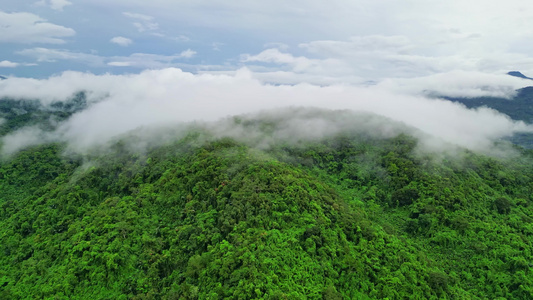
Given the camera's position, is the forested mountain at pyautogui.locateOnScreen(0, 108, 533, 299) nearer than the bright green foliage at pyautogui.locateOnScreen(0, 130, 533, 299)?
No

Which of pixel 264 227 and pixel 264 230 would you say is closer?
pixel 264 230

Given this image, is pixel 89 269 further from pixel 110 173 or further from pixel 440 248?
pixel 440 248

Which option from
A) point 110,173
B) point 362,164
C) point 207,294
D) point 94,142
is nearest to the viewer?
point 207,294

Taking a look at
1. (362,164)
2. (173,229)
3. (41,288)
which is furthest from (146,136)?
(362,164)

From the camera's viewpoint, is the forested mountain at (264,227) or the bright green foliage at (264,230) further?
the forested mountain at (264,227)
